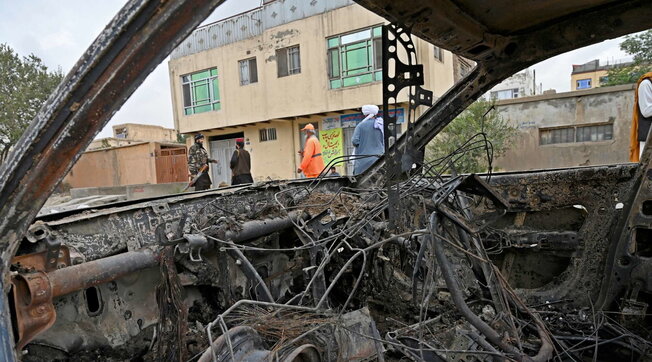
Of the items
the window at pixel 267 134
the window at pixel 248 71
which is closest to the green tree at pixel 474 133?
the window at pixel 267 134

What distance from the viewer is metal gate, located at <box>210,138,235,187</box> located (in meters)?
18.4

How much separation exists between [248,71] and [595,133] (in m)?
12.6

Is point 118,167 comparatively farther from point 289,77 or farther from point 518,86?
point 518,86

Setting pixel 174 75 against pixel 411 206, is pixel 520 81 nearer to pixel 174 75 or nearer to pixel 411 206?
pixel 174 75

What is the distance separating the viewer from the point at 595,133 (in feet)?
39.8

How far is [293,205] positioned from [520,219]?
1.54 m

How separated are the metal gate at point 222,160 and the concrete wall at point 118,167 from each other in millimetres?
2572

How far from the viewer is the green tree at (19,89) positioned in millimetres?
21109

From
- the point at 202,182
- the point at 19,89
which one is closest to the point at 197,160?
the point at 202,182

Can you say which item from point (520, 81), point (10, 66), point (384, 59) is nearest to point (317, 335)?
point (384, 59)

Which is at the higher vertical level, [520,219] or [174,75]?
[174,75]

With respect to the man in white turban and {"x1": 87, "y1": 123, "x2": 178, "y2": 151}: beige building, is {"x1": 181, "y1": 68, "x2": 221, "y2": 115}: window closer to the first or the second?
the man in white turban

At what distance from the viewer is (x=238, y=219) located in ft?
7.12

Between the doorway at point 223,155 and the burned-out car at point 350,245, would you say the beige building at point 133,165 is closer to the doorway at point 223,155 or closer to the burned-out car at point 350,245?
the doorway at point 223,155
